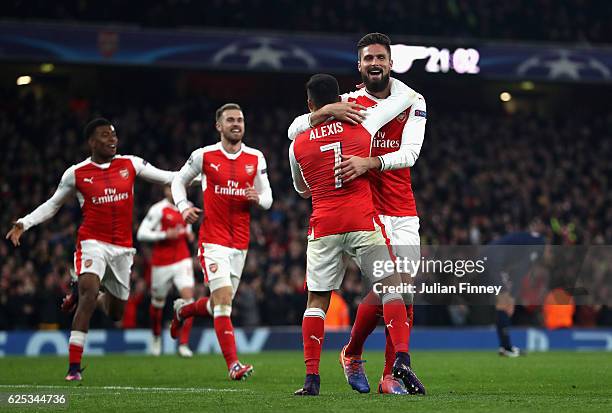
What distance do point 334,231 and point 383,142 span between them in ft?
3.66

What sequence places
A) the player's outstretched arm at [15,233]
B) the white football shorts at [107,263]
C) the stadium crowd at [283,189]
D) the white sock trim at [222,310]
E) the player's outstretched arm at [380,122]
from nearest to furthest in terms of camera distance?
the player's outstretched arm at [380,122], the player's outstretched arm at [15,233], the white sock trim at [222,310], the white football shorts at [107,263], the stadium crowd at [283,189]

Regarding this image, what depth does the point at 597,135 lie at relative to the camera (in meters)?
31.8

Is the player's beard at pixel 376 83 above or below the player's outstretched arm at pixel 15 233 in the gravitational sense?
above

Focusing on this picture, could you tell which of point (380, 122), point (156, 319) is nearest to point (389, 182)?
point (380, 122)

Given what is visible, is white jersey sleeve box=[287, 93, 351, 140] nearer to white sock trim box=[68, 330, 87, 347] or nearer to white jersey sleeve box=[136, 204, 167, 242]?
white sock trim box=[68, 330, 87, 347]

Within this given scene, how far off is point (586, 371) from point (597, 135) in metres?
21.2

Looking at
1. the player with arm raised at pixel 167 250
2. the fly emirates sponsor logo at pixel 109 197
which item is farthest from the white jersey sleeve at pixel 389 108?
the player with arm raised at pixel 167 250

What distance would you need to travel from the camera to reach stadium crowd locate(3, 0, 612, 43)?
26469mm

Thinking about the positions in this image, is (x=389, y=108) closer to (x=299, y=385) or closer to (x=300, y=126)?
(x=300, y=126)

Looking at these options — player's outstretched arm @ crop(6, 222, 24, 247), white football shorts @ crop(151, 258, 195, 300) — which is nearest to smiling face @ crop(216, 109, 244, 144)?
player's outstretched arm @ crop(6, 222, 24, 247)

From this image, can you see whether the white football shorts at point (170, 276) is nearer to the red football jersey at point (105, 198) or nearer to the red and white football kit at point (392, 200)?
the red football jersey at point (105, 198)

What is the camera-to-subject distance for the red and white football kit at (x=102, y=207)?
36.4 ft

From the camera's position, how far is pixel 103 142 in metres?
11.1

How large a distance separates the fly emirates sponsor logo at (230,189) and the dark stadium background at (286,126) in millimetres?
8762
